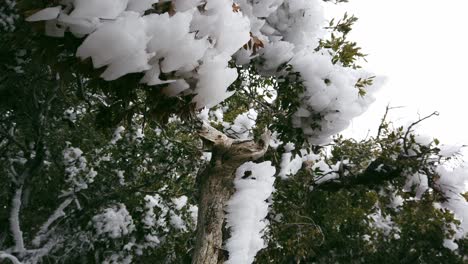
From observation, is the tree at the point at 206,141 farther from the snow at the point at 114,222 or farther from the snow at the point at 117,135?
the snow at the point at 117,135

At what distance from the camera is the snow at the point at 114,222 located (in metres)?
8.73

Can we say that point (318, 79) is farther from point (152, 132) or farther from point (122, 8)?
point (152, 132)

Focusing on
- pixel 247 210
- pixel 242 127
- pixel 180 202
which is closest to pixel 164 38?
pixel 247 210

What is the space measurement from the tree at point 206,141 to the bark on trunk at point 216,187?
0.01m

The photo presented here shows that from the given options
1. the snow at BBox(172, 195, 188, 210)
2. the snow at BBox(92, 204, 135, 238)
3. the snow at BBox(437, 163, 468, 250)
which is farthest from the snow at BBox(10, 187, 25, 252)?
the snow at BBox(437, 163, 468, 250)

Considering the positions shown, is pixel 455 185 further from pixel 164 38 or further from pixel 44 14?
pixel 44 14

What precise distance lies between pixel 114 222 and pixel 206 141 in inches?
262

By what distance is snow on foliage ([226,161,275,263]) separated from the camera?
2768 mm

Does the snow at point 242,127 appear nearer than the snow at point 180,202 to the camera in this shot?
Yes

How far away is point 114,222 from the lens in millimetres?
8781

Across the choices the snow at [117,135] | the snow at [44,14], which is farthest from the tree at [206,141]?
the snow at [117,135]

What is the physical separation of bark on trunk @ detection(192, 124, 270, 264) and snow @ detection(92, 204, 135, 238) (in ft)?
20.7

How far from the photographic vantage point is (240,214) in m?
2.87

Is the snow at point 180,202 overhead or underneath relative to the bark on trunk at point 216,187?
overhead
